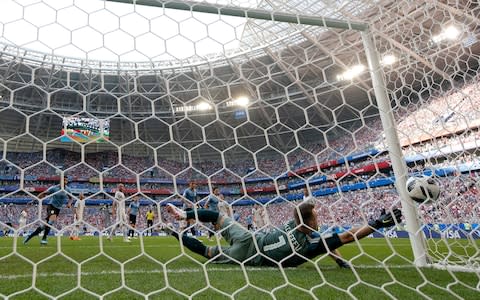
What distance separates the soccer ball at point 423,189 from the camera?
2244mm

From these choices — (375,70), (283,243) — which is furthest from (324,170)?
(283,243)

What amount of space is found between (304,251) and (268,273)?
305 millimetres

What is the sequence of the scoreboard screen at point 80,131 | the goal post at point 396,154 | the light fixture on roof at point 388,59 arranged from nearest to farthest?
the scoreboard screen at point 80,131
the goal post at point 396,154
the light fixture on roof at point 388,59

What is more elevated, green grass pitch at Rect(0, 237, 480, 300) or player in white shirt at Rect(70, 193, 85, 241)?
player in white shirt at Rect(70, 193, 85, 241)

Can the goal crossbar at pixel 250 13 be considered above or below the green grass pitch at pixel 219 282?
above

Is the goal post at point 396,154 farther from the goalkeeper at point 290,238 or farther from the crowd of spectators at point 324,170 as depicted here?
the goalkeeper at point 290,238

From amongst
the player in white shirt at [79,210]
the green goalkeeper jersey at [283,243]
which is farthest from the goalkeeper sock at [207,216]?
the player in white shirt at [79,210]

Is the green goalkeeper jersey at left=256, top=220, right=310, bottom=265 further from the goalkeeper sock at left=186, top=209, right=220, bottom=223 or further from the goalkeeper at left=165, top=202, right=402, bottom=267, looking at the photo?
the goalkeeper sock at left=186, top=209, right=220, bottom=223

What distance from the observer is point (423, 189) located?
7.48ft

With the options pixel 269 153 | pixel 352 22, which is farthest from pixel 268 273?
pixel 269 153

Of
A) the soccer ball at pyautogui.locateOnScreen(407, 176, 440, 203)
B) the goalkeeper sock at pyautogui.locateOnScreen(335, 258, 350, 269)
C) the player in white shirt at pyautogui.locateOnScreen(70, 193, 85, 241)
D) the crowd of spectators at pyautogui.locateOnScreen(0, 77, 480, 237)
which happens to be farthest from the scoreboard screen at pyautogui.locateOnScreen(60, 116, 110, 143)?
the soccer ball at pyautogui.locateOnScreen(407, 176, 440, 203)

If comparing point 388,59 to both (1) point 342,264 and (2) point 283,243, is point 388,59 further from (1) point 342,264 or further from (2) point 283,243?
(2) point 283,243

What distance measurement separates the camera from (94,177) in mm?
18375

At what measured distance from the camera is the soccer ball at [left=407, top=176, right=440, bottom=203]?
88.3 inches
